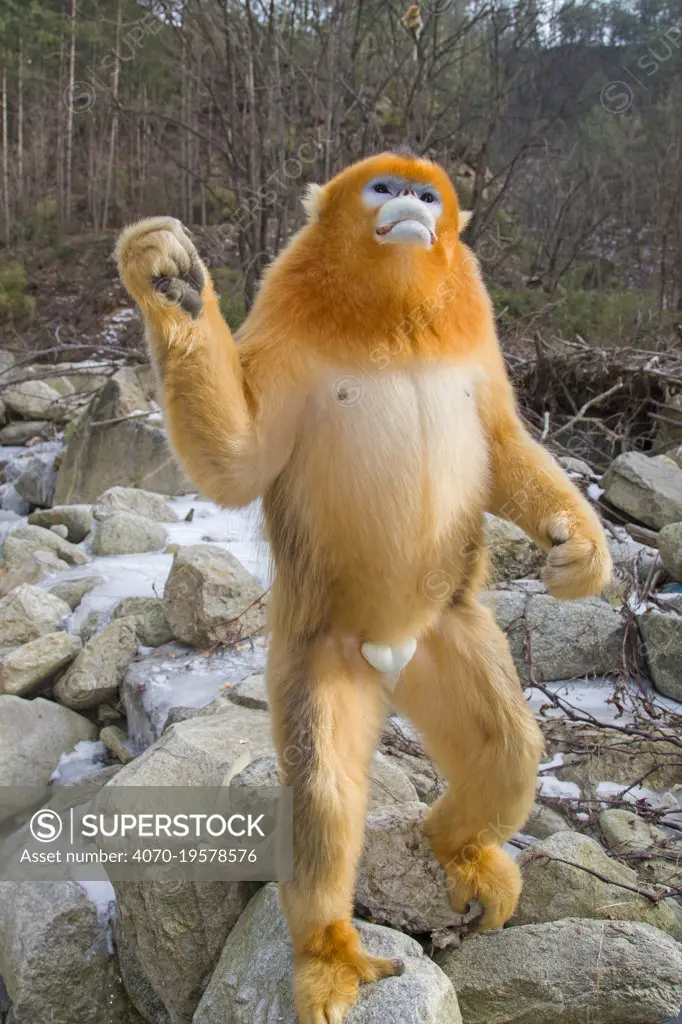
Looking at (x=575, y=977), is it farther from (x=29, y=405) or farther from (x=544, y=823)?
(x=29, y=405)

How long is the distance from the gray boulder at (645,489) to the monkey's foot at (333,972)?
337 cm

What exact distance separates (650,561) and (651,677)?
2.86 ft

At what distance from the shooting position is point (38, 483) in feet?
22.1

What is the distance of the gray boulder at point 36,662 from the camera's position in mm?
3680

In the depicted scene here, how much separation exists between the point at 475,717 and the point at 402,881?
53 cm

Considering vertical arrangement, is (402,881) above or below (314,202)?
below

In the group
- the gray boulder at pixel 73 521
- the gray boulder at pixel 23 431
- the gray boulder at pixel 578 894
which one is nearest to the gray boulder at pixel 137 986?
the gray boulder at pixel 578 894

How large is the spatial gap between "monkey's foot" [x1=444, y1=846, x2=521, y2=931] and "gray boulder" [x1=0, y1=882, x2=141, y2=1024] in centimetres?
111

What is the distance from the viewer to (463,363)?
5.48ft

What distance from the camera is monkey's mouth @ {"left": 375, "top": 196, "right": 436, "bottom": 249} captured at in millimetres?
1482

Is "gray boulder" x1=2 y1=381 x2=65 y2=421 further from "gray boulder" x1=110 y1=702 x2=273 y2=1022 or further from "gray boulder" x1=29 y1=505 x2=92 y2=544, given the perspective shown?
"gray boulder" x1=110 y1=702 x2=273 y2=1022

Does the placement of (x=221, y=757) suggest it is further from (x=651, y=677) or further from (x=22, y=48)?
(x=22, y=48)

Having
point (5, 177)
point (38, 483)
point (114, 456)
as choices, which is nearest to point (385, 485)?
point (114, 456)

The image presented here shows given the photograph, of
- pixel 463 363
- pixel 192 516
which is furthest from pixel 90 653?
pixel 463 363
